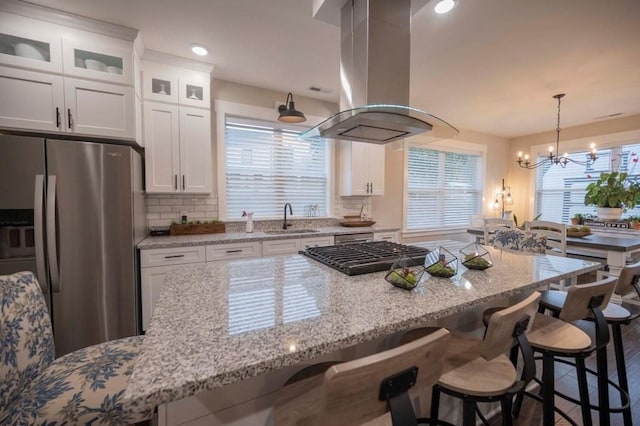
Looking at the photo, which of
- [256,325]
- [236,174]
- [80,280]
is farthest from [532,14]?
[80,280]

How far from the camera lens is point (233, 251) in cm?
276

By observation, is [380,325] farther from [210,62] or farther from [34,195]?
[210,62]

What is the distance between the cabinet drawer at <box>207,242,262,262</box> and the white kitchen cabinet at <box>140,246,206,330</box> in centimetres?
23

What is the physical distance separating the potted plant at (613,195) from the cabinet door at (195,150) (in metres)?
5.38

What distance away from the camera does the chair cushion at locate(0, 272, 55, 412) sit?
1.00 m

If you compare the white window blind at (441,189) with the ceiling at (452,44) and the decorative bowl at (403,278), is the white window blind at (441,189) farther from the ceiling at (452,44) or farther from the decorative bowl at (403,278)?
the decorative bowl at (403,278)

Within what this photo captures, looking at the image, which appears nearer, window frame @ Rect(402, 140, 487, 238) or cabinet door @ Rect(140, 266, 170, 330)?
cabinet door @ Rect(140, 266, 170, 330)

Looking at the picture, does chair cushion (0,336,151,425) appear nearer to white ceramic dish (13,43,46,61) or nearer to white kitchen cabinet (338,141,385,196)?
white ceramic dish (13,43,46,61)

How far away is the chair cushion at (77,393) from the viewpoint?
0.93 m

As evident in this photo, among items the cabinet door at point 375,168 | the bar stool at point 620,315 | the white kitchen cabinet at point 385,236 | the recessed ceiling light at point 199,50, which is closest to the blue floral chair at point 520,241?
the bar stool at point 620,315

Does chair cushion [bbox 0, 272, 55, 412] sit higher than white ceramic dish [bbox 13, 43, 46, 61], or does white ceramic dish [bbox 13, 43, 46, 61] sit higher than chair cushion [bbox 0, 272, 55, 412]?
white ceramic dish [bbox 13, 43, 46, 61]

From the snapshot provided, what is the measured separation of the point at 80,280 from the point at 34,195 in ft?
2.15

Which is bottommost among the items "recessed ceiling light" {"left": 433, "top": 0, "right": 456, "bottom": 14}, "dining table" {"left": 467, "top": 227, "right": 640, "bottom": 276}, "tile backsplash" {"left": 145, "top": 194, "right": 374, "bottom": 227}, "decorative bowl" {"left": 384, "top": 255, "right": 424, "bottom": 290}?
"dining table" {"left": 467, "top": 227, "right": 640, "bottom": 276}

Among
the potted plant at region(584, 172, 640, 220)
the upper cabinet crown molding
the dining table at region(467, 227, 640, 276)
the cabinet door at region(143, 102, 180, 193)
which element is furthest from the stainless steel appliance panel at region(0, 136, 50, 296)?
the potted plant at region(584, 172, 640, 220)
